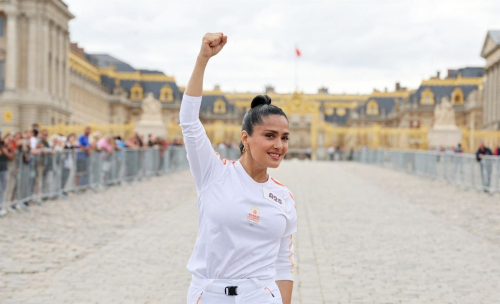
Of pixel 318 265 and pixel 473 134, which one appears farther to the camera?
pixel 473 134

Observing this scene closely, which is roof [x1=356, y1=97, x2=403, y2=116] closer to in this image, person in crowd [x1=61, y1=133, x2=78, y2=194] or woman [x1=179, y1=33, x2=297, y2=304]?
person in crowd [x1=61, y1=133, x2=78, y2=194]

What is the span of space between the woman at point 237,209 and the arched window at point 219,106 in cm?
8806

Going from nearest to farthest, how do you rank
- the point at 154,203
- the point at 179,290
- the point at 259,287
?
the point at 259,287 → the point at 179,290 → the point at 154,203

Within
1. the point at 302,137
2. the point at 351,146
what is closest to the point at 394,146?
the point at 351,146

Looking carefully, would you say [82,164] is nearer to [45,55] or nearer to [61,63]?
[45,55]

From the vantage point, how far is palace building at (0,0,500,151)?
55594 millimetres

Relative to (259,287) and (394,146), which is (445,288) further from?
(394,146)

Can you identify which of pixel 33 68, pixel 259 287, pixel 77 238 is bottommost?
pixel 77 238

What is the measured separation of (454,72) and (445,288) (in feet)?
325

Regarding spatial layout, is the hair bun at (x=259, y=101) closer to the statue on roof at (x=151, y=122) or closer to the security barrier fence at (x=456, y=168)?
→ the security barrier fence at (x=456, y=168)

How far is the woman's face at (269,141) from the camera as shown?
300cm

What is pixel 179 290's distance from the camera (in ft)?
21.0

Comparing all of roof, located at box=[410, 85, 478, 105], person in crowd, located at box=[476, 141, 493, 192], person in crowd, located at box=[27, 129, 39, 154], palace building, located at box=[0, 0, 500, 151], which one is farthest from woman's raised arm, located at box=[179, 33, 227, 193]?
roof, located at box=[410, 85, 478, 105]

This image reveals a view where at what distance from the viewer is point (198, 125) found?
302 centimetres
